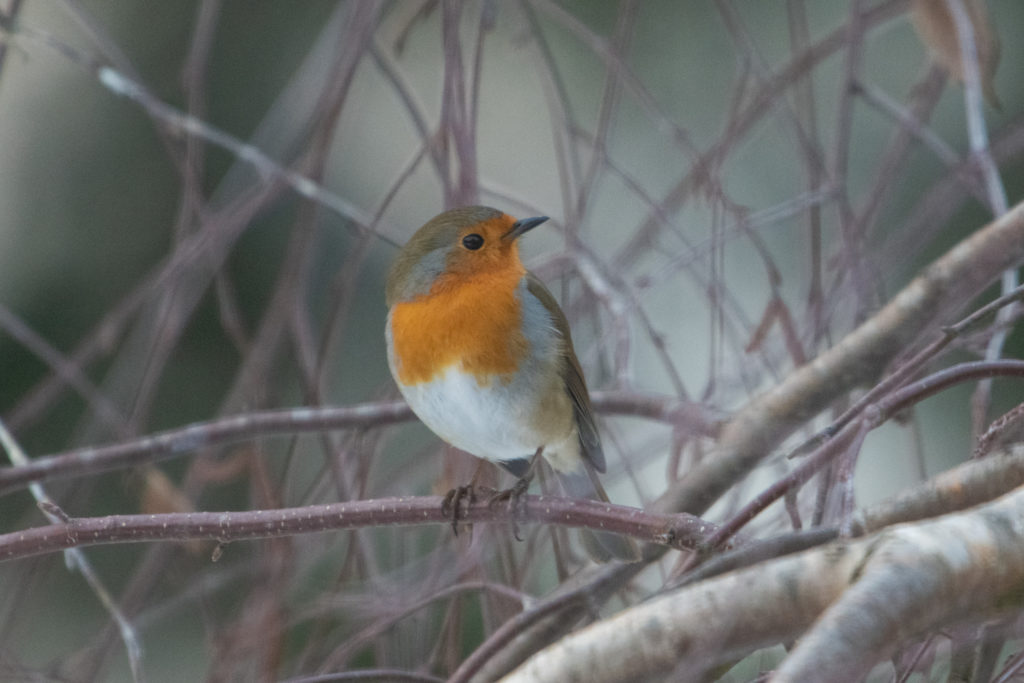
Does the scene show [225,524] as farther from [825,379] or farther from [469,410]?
[825,379]

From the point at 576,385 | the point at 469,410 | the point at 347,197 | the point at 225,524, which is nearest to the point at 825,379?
the point at 576,385

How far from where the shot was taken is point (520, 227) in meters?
2.34

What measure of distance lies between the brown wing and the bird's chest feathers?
0.37 ft

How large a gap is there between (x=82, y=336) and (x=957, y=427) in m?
3.40

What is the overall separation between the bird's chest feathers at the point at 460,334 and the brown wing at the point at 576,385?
114mm

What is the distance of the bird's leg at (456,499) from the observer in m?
1.70

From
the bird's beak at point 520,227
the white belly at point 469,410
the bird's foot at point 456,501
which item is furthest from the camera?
the bird's beak at point 520,227

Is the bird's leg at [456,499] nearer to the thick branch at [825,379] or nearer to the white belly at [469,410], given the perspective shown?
the white belly at [469,410]

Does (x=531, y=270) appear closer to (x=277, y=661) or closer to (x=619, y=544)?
(x=619, y=544)

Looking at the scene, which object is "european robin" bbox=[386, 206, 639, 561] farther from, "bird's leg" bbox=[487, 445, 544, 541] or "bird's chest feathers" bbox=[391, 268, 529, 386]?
"bird's leg" bbox=[487, 445, 544, 541]

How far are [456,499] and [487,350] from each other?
13.2 inches

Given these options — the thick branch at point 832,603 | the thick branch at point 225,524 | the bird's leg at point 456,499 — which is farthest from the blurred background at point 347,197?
the thick branch at point 832,603

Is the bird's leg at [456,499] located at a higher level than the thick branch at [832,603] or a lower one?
higher

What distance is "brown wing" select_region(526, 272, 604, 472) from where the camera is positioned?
2.31 m
